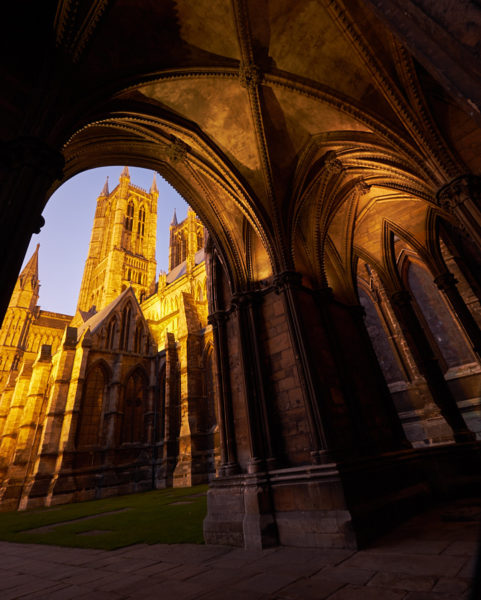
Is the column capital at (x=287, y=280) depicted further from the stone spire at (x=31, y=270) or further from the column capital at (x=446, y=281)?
the stone spire at (x=31, y=270)

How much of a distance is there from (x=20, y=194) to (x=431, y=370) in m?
11.5

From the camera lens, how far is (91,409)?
814 inches

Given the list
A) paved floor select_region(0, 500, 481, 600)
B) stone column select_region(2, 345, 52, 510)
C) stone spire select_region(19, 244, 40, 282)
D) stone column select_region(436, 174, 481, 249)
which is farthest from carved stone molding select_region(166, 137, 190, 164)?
stone spire select_region(19, 244, 40, 282)

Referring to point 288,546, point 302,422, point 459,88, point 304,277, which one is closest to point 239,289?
point 304,277

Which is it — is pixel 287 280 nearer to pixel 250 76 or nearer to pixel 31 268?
pixel 250 76

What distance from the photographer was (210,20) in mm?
6012

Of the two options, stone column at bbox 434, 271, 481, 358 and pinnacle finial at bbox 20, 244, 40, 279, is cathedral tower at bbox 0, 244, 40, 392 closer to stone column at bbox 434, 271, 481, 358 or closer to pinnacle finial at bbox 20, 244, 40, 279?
pinnacle finial at bbox 20, 244, 40, 279

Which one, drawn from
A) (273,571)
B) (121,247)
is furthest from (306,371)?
(121,247)

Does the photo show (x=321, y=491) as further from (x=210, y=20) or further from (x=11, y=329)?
(x=11, y=329)

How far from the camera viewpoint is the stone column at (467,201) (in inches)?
228

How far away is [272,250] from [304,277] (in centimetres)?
126

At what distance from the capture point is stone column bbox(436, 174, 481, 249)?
5785 millimetres

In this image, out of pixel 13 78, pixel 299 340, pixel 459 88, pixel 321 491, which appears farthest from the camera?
pixel 299 340

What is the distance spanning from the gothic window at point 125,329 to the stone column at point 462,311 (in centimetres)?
2108
